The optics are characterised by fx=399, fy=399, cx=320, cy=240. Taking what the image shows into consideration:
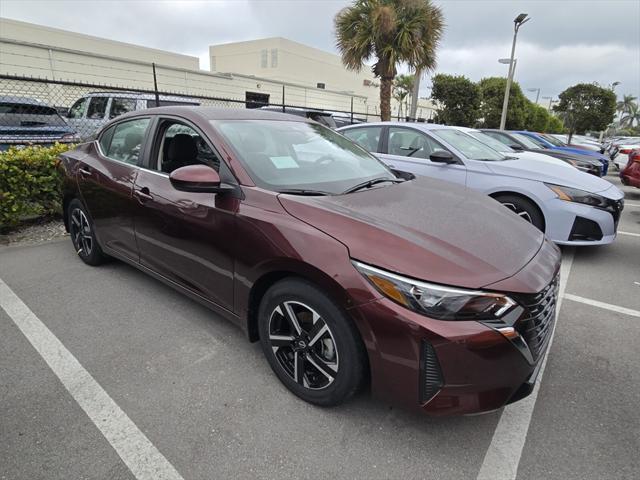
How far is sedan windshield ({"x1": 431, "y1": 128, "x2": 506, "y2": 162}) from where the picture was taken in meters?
5.23

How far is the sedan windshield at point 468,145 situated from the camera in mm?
5234

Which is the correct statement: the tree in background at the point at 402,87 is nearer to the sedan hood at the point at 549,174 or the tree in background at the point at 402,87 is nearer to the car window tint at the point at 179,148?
the sedan hood at the point at 549,174

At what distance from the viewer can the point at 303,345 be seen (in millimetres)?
2143

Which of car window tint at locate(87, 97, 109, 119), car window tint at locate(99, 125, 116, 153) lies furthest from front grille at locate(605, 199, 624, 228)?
car window tint at locate(87, 97, 109, 119)

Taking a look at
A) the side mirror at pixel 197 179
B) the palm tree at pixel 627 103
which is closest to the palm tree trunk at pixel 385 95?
the side mirror at pixel 197 179

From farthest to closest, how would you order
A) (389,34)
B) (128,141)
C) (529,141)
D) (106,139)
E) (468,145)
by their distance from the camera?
(389,34) → (529,141) → (468,145) → (106,139) → (128,141)

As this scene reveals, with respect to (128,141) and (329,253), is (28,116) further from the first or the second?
(329,253)

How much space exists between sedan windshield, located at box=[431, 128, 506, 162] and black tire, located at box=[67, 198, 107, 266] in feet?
13.9

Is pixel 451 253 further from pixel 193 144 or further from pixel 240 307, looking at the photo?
pixel 193 144

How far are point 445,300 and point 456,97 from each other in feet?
67.3

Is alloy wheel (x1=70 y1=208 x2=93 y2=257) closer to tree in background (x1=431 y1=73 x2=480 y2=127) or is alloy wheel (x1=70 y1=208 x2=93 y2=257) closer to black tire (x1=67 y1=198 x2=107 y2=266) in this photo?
black tire (x1=67 y1=198 x2=107 y2=266)

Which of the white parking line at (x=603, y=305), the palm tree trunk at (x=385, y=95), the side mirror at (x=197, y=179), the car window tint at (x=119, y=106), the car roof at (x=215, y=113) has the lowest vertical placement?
the white parking line at (x=603, y=305)

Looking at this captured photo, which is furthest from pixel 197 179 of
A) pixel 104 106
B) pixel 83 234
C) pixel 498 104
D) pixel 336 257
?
pixel 498 104

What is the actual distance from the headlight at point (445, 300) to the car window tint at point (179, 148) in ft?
5.76
